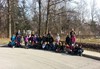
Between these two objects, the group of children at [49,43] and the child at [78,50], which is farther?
the group of children at [49,43]

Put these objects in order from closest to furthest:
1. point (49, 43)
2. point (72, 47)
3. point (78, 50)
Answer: point (78, 50) → point (72, 47) → point (49, 43)

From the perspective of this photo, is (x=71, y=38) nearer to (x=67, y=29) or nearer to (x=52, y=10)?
(x=52, y=10)

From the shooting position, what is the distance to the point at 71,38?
22.0 metres

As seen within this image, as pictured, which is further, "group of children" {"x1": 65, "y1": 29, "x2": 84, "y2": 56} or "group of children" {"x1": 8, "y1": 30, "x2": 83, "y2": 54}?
"group of children" {"x1": 8, "y1": 30, "x2": 83, "y2": 54}

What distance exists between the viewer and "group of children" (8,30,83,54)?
21.1m

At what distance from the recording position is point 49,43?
77.0ft

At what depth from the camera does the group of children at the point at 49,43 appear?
2111 centimetres

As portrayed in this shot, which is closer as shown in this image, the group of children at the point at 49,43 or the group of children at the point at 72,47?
the group of children at the point at 72,47

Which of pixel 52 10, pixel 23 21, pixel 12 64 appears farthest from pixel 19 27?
pixel 12 64

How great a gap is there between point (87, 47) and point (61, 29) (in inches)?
1312

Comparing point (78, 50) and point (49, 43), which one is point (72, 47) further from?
point (49, 43)

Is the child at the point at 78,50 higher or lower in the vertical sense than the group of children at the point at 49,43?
lower

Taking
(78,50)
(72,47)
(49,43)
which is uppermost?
(49,43)

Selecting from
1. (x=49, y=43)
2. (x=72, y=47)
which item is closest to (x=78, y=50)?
(x=72, y=47)
